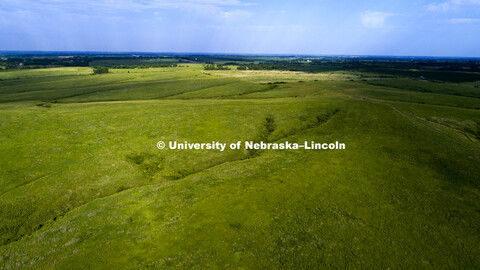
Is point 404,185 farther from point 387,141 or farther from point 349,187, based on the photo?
point 387,141

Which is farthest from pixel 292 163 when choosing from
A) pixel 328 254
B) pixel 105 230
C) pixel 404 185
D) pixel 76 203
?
pixel 76 203

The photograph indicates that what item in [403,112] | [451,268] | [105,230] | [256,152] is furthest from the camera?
[403,112]

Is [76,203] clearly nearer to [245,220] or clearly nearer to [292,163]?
[245,220]

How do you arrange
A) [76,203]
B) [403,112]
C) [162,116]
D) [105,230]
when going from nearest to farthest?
[105,230] < [76,203] < [162,116] < [403,112]

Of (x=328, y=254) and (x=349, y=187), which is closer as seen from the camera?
(x=328, y=254)

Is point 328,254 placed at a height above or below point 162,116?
below

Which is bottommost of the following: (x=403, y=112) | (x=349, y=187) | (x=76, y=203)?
(x=76, y=203)
